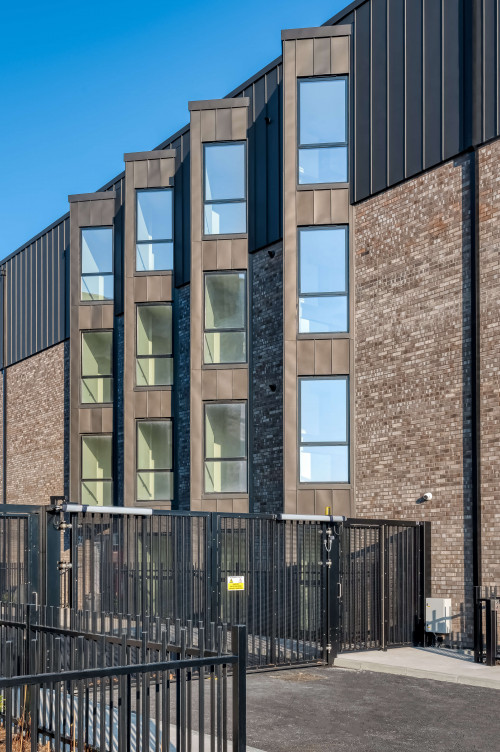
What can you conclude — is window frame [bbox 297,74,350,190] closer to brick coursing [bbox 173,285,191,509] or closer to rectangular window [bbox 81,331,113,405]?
brick coursing [bbox 173,285,191,509]

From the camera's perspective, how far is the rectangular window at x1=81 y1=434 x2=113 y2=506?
1034 inches

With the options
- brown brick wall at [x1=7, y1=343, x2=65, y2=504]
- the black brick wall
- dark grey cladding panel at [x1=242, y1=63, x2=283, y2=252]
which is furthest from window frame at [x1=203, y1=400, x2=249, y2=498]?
brown brick wall at [x1=7, y1=343, x2=65, y2=504]

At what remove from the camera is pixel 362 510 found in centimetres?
1906

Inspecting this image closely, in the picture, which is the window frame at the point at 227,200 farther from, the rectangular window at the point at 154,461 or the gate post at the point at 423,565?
the gate post at the point at 423,565

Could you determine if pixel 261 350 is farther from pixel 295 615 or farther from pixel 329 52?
pixel 295 615

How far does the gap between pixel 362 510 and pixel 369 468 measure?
863 millimetres

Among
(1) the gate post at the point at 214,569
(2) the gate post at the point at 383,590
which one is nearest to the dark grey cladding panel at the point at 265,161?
(2) the gate post at the point at 383,590

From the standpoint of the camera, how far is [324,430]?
19.6 metres

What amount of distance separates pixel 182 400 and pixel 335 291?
5.75 m

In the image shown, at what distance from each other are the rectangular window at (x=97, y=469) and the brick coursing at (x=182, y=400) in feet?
11.3

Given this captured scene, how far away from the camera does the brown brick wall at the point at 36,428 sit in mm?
30469

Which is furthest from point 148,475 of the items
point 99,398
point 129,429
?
point 99,398

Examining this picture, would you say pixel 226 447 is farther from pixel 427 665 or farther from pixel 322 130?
pixel 427 665

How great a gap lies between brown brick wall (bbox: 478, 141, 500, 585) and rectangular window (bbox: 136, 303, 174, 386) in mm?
9704
